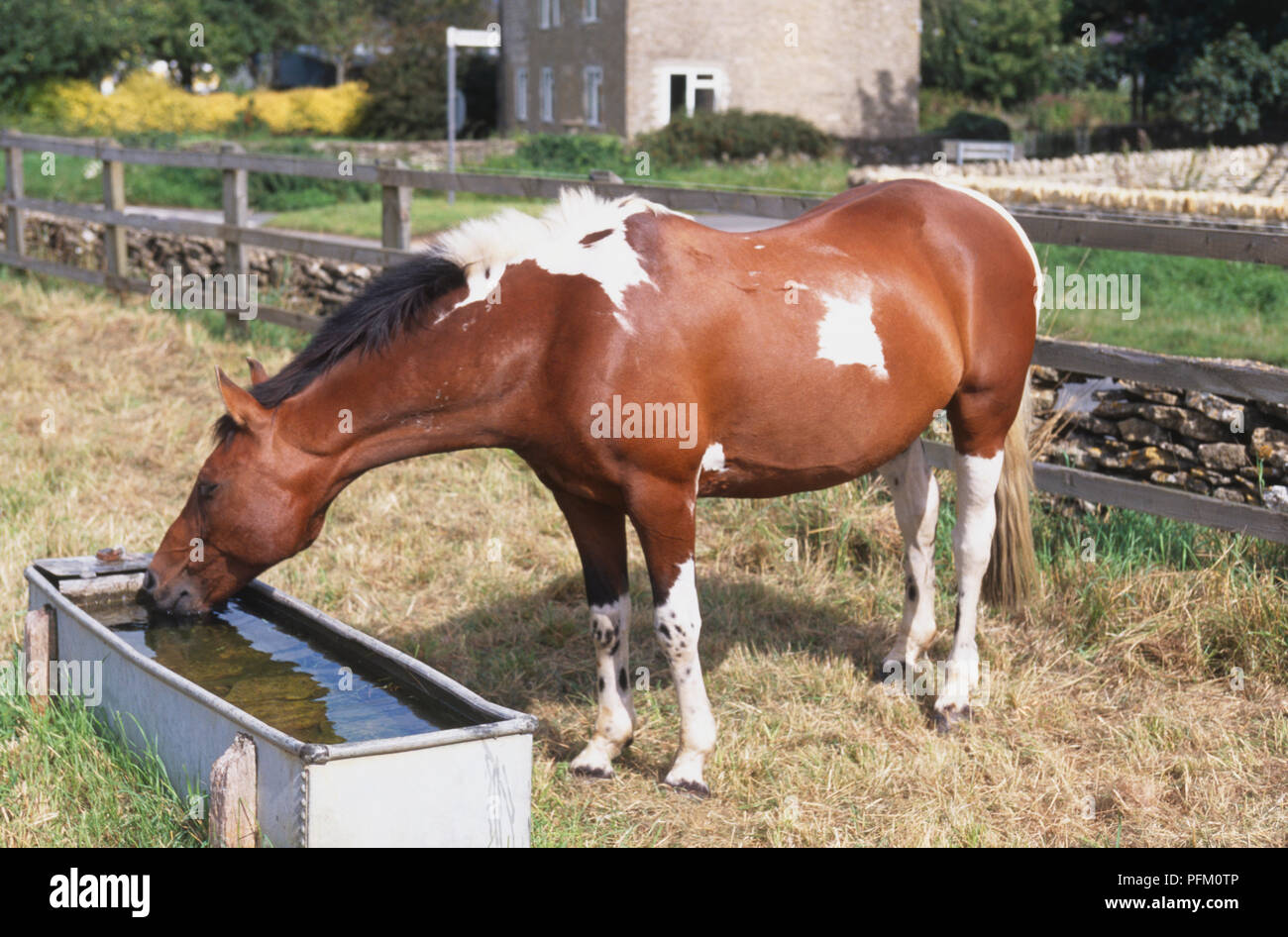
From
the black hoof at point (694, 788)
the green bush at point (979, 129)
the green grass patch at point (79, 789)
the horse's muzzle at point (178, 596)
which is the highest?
the green bush at point (979, 129)

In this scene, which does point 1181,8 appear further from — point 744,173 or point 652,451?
point 652,451

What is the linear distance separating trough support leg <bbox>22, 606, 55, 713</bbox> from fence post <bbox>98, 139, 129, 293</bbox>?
302 inches

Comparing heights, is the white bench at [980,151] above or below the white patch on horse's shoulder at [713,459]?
above

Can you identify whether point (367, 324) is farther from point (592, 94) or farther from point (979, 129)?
point (979, 129)

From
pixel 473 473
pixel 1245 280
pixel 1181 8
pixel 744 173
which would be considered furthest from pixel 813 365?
pixel 1181 8

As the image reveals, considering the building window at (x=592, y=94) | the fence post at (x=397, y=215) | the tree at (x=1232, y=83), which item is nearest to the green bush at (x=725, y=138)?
the building window at (x=592, y=94)

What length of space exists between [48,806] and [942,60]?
39.6m

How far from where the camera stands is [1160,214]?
1163 centimetres

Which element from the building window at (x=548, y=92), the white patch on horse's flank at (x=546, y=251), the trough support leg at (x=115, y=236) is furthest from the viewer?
the building window at (x=548, y=92)

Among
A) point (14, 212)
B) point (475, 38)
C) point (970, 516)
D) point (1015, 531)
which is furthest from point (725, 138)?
point (970, 516)

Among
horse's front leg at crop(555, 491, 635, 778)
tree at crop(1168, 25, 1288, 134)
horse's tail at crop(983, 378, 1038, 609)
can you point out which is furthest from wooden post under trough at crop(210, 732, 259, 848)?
tree at crop(1168, 25, 1288, 134)

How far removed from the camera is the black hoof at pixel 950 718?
4.49 metres

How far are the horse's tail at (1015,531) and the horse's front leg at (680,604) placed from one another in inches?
56.5

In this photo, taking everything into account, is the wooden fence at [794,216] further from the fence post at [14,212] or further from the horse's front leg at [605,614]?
the horse's front leg at [605,614]
